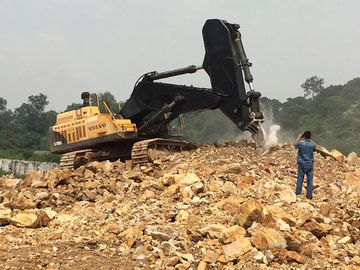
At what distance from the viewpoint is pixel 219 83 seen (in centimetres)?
1175

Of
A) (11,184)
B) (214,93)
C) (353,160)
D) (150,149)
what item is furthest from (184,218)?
(353,160)

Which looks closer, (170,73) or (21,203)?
(21,203)

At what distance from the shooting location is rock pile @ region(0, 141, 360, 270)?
19.4ft

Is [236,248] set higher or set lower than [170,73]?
lower

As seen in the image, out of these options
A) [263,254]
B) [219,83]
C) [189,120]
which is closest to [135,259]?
[263,254]

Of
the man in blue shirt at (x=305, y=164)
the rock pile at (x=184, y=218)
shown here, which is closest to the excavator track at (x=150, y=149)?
the rock pile at (x=184, y=218)

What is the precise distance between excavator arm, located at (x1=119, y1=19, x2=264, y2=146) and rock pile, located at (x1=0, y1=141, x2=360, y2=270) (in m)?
1.18

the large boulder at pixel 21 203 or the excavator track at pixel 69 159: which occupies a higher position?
the excavator track at pixel 69 159

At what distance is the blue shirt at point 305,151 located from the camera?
29.2 feet

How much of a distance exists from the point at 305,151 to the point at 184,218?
3.07 meters

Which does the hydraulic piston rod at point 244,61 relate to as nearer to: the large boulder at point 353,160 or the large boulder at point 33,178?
the large boulder at point 353,160

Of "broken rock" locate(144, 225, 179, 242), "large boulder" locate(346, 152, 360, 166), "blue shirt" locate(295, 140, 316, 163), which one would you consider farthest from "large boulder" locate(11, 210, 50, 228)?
"large boulder" locate(346, 152, 360, 166)

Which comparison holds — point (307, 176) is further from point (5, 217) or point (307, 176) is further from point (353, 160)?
point (5, 217)

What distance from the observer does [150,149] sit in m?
11.5
